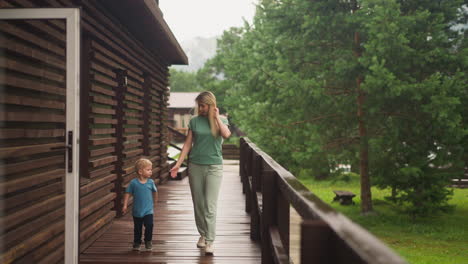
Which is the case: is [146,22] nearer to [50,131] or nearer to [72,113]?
[50,131]

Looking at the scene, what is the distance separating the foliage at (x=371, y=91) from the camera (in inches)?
483

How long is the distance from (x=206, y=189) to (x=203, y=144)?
0.47 meters

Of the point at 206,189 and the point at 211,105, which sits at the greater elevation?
the point at 211,105

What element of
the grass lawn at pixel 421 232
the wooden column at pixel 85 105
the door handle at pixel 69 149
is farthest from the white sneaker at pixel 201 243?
the grass lawn at pixel 421 232

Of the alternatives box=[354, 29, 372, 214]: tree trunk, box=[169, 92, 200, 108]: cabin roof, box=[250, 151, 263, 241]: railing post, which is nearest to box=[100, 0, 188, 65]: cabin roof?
box=[250, 151, 263, 241]: railing post

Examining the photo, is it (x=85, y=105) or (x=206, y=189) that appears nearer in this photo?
(x=206, y=189)

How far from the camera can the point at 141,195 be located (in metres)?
4.91

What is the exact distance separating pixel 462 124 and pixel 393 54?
2766 mm

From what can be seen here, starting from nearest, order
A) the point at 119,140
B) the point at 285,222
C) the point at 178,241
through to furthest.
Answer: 1. the point at 285,222
2. the point at 178,241
3. the point at 119,140

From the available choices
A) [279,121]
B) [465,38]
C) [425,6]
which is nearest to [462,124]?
[465,38]

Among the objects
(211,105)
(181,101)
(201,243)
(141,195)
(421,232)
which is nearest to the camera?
(211,105)

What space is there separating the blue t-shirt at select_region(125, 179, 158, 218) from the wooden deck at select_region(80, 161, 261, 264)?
1.57 feet

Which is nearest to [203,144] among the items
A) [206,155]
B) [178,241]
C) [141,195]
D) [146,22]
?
[206,155]

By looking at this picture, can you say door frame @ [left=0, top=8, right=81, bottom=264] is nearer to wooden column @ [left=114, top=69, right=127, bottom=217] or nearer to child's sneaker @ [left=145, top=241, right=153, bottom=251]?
child's sneaker @ [left=145, top=241, right=153, bottom=251]
